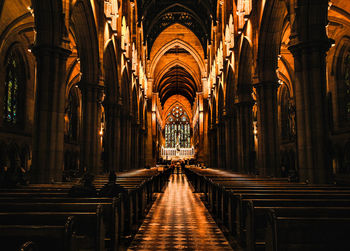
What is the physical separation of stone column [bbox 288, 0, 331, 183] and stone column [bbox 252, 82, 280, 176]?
4.41m

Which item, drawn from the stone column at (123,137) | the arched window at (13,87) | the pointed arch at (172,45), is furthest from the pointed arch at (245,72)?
the pointed arch at (172,45)

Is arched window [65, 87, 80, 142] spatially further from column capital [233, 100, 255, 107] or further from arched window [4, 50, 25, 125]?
column capital [233, 100, 255, 107]

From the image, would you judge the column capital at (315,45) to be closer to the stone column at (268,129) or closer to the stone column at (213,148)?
the stone column at (268,129)

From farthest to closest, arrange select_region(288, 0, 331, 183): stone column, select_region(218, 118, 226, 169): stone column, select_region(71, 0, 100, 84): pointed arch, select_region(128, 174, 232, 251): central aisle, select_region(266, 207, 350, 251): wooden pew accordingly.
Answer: select_region(218, 118, 226, 169): stone column
select_region(71, 0, 100, 84): pointed arch
select_region(288, 0, 331, 183): stone column
select_region(128, 174, 232, 251): central aisle
select_region(266, 207, 350, 251): wooden pew

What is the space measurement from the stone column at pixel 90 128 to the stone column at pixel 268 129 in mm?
8190

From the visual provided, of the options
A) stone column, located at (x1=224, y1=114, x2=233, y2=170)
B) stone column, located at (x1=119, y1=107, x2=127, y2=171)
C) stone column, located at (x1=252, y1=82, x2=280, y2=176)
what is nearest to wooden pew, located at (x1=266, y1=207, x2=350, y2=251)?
stone column, located at (x1=252, y1=82, x2=280, y2=176)

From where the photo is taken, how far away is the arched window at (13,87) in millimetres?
20359

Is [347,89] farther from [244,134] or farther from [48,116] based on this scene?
[48,116]

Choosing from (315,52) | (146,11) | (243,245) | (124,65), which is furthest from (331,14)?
(146,11)

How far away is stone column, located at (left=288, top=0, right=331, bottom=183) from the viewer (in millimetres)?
9430

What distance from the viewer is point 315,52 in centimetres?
957

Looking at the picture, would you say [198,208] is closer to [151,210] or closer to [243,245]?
[151,210]

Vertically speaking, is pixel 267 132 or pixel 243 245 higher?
pixel 267 132

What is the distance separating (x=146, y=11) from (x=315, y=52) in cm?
2893
